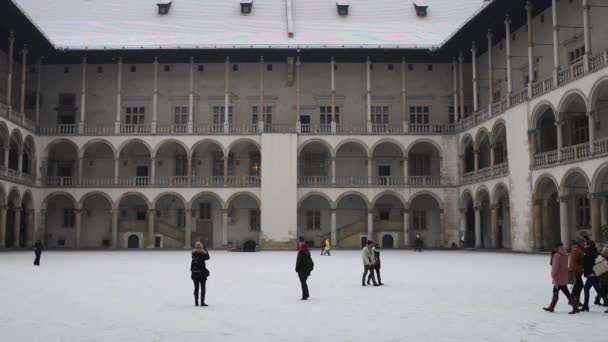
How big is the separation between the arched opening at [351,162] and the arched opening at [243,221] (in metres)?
6.52

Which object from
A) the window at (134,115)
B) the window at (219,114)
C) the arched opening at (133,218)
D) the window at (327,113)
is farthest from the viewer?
the window at (327,113)

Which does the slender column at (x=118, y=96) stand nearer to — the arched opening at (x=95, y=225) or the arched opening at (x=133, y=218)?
the arched opening at (x=133, y=218)

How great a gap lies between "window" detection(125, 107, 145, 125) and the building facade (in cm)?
14

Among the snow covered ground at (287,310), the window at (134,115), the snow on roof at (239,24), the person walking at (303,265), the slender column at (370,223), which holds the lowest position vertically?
the snow covered ground at (287,310)

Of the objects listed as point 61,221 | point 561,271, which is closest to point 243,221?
point 61,221

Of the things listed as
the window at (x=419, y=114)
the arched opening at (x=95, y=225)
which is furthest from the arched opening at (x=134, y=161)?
the window at (x=419, y=114)

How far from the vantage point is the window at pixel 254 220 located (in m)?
45.8

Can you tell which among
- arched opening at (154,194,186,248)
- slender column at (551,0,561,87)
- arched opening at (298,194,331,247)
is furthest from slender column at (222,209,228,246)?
slender column at (551,0,561,87)

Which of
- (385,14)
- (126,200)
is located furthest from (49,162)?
(385,14)

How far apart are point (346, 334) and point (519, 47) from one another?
32433mm

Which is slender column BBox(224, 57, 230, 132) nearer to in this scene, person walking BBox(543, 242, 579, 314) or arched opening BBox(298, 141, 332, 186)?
arched opening BBox(298, 141, 332, 186)

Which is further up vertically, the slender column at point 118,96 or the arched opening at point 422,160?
the slender column at point 118,96

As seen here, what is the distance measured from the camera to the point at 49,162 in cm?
4562

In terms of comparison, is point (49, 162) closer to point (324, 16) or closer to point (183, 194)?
point (183, 194)
